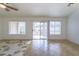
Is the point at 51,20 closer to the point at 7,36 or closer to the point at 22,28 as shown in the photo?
the point at 22,28

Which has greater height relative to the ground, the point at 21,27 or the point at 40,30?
the point at 21,27

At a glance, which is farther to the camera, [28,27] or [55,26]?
[55,26]

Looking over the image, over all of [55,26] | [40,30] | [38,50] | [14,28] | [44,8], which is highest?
[44,8]

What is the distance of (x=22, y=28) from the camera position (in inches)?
421

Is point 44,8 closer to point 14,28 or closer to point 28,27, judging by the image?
point 28,27

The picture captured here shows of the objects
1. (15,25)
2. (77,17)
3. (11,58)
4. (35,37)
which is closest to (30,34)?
(35,37)

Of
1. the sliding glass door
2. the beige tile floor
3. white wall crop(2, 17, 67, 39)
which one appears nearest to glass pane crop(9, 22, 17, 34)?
white wall crop(2, 17, 67, 39)

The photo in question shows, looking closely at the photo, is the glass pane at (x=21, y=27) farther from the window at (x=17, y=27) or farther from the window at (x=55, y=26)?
the window at (x=55, y=26)

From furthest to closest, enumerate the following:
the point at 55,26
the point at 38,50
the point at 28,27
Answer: the point at 55,26, the point at 28,27, the point at 38,50

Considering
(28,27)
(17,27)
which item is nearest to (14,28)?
(17,27)

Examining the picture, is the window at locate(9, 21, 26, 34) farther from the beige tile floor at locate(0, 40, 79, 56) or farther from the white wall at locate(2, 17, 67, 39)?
the beige tile floor at locate(0, 40, 79, 56)

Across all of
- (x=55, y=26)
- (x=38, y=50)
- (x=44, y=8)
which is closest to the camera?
(x=38, y=50)

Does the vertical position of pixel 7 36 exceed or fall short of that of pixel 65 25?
it falls short

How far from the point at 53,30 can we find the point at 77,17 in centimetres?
298
